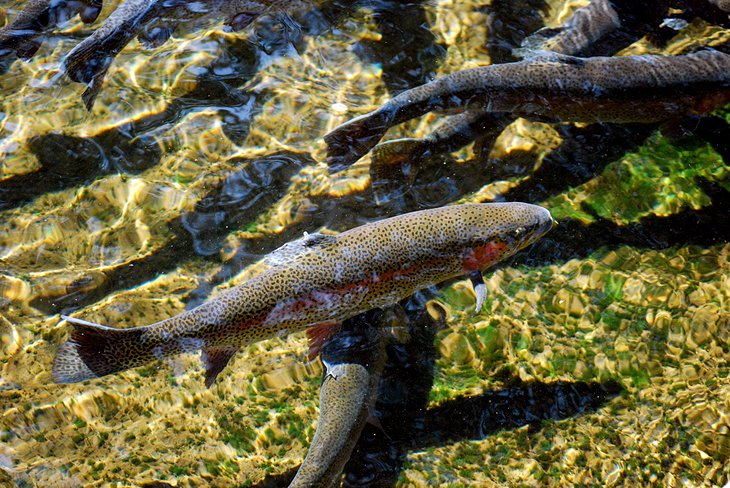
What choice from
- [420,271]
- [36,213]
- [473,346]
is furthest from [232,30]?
[473,346]

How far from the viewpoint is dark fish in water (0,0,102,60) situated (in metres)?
5.12

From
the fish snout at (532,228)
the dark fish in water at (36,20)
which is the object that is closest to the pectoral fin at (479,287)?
the fish snout at (532,228)

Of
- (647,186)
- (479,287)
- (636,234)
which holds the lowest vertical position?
(636,234)

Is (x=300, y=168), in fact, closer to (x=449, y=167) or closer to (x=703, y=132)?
(x=449, y=167)

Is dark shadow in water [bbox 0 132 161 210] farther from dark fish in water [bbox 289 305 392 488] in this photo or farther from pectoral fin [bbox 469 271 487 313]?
pectoral fin [bbox 469 271 487 313]

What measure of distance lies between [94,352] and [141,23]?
10.2 feet

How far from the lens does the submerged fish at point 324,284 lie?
11.0ft

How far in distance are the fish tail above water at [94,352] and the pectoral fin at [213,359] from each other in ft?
1.34

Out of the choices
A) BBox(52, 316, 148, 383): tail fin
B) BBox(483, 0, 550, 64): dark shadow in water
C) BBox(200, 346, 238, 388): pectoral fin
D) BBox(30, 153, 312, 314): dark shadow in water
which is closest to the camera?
BBox(52, 316, 148, 383): tail fin

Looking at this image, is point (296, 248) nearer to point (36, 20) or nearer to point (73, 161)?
point (73, 161)

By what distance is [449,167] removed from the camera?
5250 millimetres

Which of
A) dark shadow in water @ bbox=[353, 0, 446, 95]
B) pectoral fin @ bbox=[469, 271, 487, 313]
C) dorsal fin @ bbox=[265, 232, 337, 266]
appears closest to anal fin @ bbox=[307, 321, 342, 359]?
dorsal fin @ bbox=[265, 232, 337, 266]

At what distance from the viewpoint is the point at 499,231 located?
3.99 m

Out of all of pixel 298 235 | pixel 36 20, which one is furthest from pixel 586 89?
pixel 36 20
